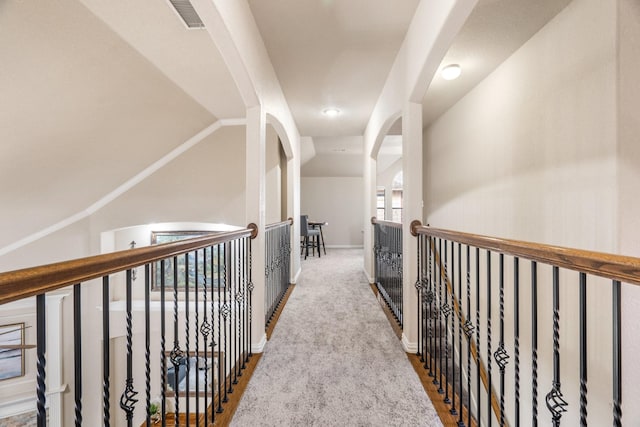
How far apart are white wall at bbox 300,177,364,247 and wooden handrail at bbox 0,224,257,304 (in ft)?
23.5

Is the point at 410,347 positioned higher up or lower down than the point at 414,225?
lower down

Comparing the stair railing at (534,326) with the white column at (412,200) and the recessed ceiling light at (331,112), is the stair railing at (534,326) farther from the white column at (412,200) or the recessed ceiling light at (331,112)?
the recessed ceiling light at (331,112)

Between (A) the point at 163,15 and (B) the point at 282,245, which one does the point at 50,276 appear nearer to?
(A) the point at 163,15

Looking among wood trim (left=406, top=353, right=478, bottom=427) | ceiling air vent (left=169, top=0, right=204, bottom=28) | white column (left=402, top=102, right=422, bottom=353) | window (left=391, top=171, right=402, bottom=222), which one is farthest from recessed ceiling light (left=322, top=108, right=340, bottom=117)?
window (left=391, top=171, right=402, bottom=222)

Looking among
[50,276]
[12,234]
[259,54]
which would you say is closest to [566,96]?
[259,54]

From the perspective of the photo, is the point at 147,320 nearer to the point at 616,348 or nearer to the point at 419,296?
the point at 616,348

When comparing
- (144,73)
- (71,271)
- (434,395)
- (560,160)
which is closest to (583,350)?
(434,395)

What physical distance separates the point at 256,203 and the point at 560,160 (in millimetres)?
2220

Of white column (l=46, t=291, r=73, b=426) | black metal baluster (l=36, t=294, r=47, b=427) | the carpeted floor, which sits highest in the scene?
black metal baluster (l=36, t=294, r=47, b=427)

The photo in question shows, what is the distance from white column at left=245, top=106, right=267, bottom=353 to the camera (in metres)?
2.18

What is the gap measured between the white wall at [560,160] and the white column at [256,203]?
2164mm

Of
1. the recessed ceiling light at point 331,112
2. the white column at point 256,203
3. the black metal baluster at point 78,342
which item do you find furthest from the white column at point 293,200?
the black metal baluster at point 78,342

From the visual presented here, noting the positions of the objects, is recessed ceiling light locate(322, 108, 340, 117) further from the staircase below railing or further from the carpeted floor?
the carpeted floor

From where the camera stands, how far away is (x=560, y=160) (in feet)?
6.66
